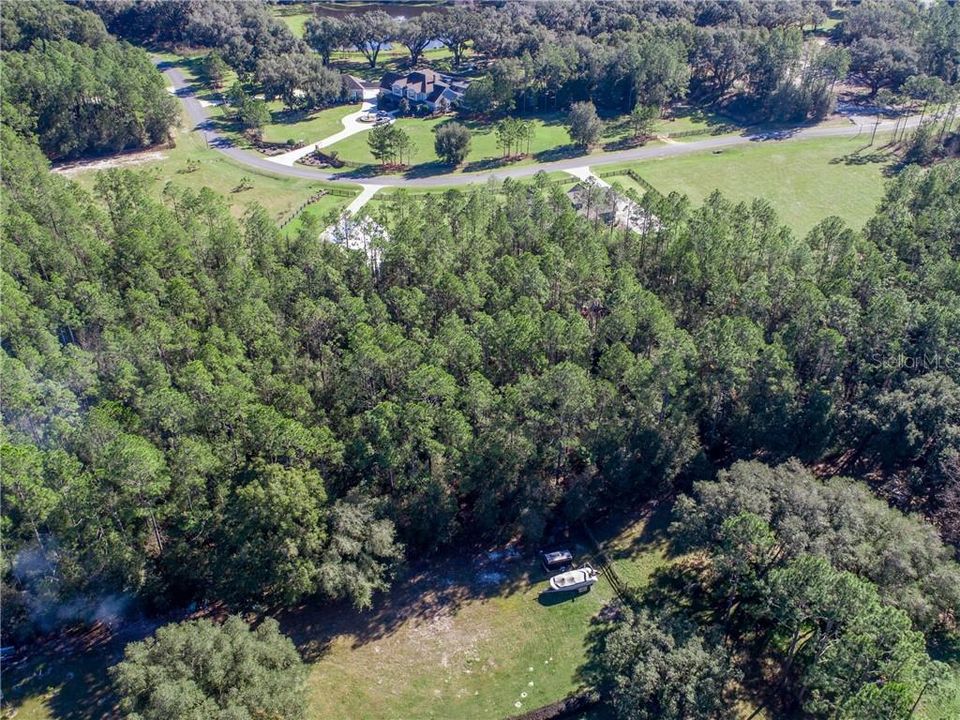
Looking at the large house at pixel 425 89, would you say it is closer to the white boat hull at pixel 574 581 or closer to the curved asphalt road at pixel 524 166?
the curved asphalt road at pixel 524 166

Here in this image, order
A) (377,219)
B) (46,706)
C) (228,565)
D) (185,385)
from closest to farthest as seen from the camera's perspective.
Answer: (46,706) → (228,565) → (185,385) → (377,219)

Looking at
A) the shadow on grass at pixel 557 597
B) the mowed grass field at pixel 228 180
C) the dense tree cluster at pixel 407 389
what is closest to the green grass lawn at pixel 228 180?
the mowed grass field at pixel 228 180

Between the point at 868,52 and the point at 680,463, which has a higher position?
the point at 868,52

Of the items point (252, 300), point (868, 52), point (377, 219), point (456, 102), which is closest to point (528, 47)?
point (456, 102)

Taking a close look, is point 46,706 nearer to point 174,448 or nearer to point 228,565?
point 228,565

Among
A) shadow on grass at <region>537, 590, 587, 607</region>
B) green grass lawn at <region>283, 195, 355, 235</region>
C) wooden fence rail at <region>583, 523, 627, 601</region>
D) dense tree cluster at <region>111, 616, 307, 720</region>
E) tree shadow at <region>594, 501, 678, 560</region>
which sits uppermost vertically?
green grass lawn at <region>283, 195, 355, 235</region>

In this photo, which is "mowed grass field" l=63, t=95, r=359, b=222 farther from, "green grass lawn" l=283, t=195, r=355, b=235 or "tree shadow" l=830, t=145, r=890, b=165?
"tree shadow" l=830, t=145, r=890, b=165

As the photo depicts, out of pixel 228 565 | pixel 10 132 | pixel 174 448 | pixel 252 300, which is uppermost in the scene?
pixel 10 132

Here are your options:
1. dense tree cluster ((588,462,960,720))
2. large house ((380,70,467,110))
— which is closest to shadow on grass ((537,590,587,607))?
dense tree cluster ((588,462,960,720))
